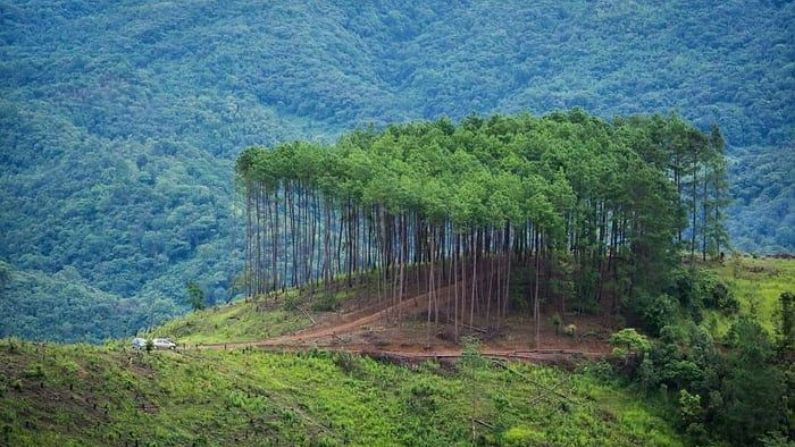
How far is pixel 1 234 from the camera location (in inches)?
5694

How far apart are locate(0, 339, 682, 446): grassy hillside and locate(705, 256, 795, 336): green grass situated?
11590mm

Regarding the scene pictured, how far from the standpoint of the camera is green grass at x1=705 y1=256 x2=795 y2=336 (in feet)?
253

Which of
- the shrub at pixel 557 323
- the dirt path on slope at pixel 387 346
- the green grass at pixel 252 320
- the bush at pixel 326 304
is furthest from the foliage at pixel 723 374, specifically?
the green grass at pixel 252 320

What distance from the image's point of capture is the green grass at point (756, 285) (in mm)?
77006

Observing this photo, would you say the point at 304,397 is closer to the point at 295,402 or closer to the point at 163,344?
the point at 295,402

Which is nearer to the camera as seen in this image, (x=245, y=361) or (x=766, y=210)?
(x=245, y=361)

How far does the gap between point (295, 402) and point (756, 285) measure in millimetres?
36111

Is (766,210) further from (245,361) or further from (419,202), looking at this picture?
(245,361)

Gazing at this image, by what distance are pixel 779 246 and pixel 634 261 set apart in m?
67.9

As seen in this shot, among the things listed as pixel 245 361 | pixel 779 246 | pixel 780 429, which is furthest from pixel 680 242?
pixel 779 246

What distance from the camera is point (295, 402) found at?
204 ft

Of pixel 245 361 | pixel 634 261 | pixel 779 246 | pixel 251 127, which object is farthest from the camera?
pixel 251 127

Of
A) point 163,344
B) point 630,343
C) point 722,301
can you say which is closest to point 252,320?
point 163,344

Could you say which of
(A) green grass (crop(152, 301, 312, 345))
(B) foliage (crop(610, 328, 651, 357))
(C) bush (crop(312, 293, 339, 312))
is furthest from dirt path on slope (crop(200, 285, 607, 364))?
(C) bush (crop(312, 293, 339, 312))
